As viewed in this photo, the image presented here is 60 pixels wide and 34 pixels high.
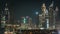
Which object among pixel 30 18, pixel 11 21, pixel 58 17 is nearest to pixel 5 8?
pixel 11 21

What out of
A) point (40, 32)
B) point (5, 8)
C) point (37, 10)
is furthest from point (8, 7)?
point (40, 32)

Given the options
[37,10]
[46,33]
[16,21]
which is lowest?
[46,33]

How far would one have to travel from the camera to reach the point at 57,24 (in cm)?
142

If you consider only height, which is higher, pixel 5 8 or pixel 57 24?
pixel 5 8

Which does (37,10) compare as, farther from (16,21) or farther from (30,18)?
(16,21)

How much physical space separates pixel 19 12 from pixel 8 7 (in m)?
0.12

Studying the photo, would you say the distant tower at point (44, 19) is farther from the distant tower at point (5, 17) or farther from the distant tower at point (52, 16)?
the distant tower at point (5, 17)

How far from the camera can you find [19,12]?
1.43m

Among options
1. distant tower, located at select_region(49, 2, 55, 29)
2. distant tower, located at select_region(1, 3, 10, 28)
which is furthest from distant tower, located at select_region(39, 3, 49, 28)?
distant tower, located at select_region(1, 3, 10, 28)

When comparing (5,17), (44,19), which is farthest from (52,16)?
(5,17)

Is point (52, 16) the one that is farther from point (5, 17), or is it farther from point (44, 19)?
point (5, 17)

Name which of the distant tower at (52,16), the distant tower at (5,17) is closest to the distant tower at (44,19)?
the distant tower at (52,16)

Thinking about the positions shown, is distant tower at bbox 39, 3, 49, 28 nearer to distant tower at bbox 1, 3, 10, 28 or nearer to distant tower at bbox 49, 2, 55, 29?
distant tower at bbox 49, 2, 55, 29

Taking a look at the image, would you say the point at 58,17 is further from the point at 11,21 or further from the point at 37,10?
the point at 11,21
